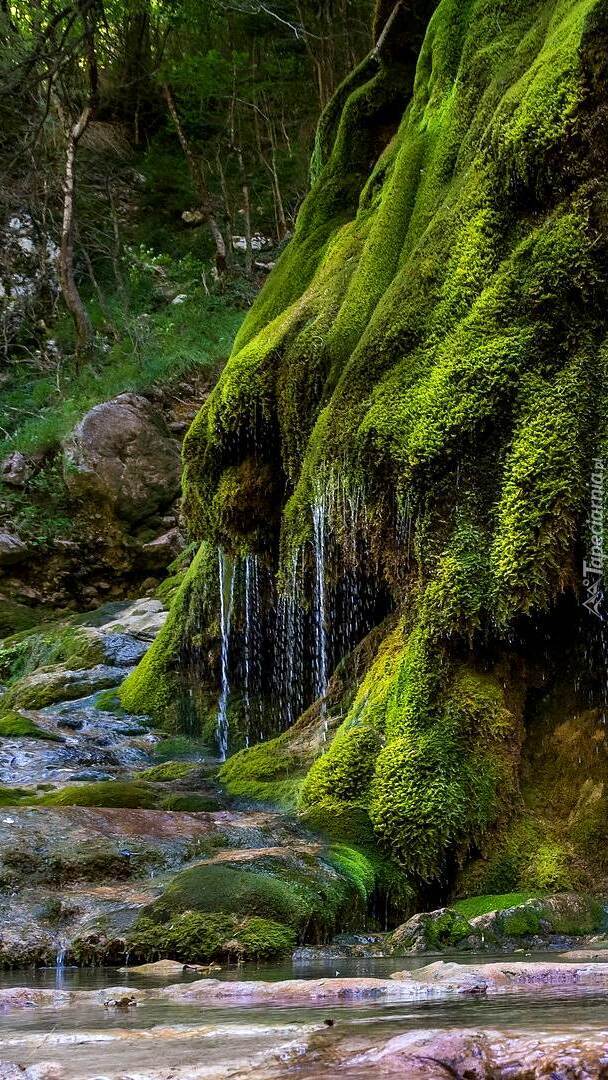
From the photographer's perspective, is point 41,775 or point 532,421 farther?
point 41,775

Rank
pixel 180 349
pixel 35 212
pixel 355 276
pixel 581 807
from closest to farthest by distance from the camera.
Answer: pixel 581 807 → pixel 355 276 → pixel 180 349 → pixel 35 212

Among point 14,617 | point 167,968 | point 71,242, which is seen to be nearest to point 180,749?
point 167,968

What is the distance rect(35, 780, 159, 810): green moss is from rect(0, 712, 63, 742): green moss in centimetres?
282

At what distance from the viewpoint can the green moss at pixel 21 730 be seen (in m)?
9.84

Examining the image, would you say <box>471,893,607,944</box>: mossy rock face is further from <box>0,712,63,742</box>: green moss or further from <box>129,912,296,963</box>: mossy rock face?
<box>0,712,63,742</box>: green moss

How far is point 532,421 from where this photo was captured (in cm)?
632

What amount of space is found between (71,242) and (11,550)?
6695 millimetres

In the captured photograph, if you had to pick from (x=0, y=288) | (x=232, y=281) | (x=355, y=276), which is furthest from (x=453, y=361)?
(x=0, y=288)

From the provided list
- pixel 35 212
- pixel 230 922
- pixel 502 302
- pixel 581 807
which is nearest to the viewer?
pixel 230 922

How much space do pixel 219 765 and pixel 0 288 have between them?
1692 cm

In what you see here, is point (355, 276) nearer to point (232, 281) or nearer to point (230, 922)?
point (230, 922)

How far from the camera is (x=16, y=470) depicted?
59.7ft

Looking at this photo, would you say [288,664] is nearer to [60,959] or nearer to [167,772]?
[167,772]

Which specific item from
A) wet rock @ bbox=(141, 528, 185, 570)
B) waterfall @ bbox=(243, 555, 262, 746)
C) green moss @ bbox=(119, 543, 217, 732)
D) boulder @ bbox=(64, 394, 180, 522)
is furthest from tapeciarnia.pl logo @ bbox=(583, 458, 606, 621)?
boulder @ bbox=(64, 394, 180, 522)
